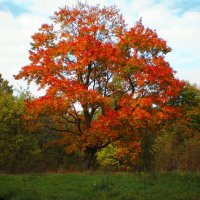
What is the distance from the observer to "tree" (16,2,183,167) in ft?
87.0

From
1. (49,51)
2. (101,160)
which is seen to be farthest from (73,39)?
(101,160)

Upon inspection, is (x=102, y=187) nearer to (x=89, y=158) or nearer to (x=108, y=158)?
(x=89, y=158)

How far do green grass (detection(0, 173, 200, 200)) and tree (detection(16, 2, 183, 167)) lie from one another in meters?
6.45

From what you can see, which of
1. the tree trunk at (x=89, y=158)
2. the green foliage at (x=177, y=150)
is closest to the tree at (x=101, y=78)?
the tree trunk at (x=89, y=158)

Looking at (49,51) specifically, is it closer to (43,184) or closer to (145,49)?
(145,49)

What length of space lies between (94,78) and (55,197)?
16589 millimetres

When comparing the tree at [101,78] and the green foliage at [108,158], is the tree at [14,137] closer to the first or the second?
the tree at [101,78]

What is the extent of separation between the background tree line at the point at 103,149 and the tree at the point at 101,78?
2.65m

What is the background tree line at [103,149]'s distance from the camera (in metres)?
31.6

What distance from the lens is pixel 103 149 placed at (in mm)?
49844

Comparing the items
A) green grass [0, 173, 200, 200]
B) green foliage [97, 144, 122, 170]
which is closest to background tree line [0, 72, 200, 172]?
green foliage [97, 144, 122, 170]

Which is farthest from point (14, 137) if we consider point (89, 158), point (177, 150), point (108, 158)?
point (177, 150)

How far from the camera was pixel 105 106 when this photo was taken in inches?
1070

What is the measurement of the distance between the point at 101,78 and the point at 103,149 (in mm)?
21119
